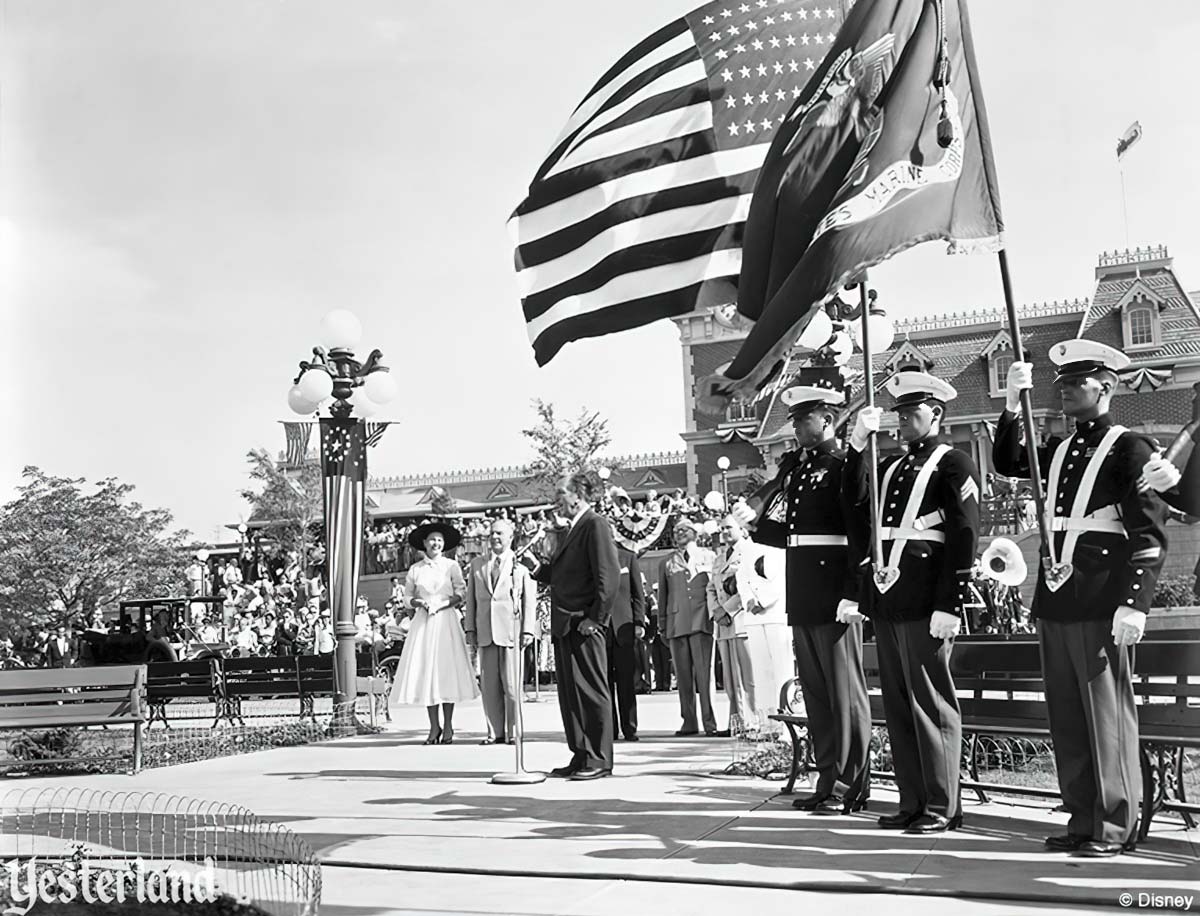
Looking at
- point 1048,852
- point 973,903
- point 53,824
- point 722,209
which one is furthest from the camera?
point 722,209

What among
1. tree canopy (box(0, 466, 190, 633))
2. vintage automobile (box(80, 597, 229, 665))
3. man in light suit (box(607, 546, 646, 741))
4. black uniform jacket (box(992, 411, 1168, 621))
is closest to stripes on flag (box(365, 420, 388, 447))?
man in light suit (box(607, 546, 646, 741))

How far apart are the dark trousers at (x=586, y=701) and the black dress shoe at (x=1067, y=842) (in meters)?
3.78

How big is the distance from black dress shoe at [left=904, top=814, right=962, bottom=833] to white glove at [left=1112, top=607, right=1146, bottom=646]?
146 cm

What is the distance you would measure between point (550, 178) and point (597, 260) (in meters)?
0.78

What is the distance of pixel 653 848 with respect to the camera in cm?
613

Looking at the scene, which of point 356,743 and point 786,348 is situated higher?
point 786,348

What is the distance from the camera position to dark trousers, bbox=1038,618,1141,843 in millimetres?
5453

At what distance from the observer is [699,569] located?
13.0 m

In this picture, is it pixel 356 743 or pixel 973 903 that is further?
pixel 356 743

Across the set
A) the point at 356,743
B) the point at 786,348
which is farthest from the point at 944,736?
the point at 356,743

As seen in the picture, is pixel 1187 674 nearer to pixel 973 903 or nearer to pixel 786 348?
pixel 973 903

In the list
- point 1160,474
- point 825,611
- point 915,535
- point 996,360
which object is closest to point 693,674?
point 825,611

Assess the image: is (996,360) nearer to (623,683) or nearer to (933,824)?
(623,683)

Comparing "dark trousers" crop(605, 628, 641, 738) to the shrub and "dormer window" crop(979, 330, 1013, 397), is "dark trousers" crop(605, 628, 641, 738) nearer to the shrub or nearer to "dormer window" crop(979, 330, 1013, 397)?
the shrub
